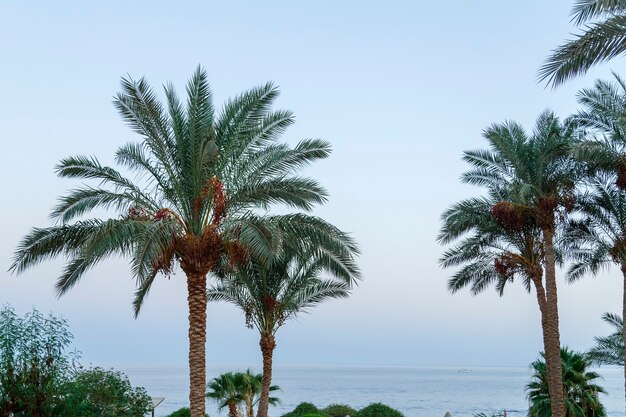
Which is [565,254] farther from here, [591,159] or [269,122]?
[269,122]

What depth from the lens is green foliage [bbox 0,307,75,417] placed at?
19359 mm

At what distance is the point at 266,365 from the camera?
27203 mm

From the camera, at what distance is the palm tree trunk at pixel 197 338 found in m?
18.8

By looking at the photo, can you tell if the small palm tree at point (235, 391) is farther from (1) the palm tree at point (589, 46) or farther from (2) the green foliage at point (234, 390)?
(1) the palm tree at point (589, 46)

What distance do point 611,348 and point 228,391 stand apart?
18.9 metres

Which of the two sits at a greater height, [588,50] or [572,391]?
[588,50]

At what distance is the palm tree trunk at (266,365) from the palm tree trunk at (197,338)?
814cm

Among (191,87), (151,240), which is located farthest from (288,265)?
(151,240)

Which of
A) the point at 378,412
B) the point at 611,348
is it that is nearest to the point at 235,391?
the point at 378,412

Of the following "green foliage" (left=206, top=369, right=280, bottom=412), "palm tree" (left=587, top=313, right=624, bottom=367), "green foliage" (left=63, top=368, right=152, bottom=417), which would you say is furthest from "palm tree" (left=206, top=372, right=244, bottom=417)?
"palm tree" (left=587, top=313, right=624, bottom=367)

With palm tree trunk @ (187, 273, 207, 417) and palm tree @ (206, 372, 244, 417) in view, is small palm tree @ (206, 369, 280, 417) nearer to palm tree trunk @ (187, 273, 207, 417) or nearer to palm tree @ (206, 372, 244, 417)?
palm tree @ (206, 372, 244, 417)

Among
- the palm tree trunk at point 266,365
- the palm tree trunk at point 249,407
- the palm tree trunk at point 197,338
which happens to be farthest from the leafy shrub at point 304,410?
the palm tree trunk at point 197,338

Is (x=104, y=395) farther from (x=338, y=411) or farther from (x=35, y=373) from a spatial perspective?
(x=338, y=411)

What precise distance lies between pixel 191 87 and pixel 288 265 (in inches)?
368
